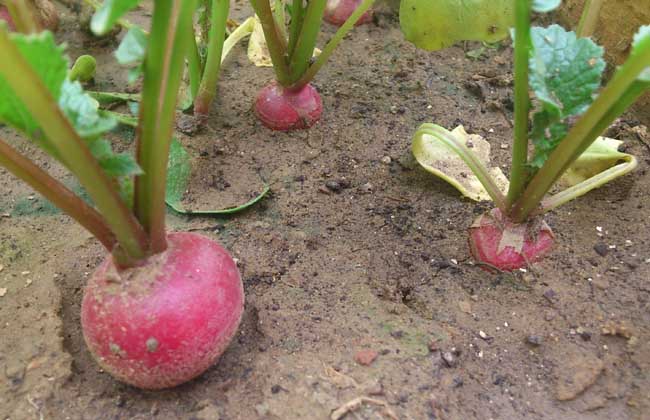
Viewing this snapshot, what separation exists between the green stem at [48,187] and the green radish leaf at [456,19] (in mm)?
783

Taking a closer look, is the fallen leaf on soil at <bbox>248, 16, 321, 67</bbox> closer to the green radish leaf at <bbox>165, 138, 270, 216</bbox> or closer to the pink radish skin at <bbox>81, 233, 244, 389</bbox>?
the green radish leaf at <bbox>165, 138, 270, 216</bbox>

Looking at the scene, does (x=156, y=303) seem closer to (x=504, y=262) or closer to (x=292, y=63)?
(x=504, y=262)

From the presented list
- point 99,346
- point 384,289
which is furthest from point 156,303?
point 384,289

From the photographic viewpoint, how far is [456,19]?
1.27 metres

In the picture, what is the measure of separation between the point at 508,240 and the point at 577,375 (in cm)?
24

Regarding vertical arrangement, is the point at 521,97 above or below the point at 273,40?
above

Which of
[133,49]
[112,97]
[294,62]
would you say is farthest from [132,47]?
[112,97]

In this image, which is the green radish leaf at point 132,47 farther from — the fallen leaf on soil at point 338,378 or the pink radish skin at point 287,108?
the pink radish skin at point 287,108

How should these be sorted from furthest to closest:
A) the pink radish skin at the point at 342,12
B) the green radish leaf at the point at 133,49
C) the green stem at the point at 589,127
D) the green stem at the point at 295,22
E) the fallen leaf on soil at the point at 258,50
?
the pink radish skin at the point at 342,12, the fallen leaf on soil at the point at 258,50, the green stem at the point at 295,22, the green stem at the point at 589,127, the green radish leaf at the point at 133,49

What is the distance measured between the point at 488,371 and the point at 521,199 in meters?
0.28

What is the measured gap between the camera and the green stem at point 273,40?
127 cm

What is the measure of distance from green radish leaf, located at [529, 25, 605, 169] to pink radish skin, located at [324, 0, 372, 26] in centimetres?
85

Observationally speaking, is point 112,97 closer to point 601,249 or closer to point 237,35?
point 237,35

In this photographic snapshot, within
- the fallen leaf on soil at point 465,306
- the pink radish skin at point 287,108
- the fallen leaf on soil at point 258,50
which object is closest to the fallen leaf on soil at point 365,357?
the fallen leaf on soil at point 465,306
